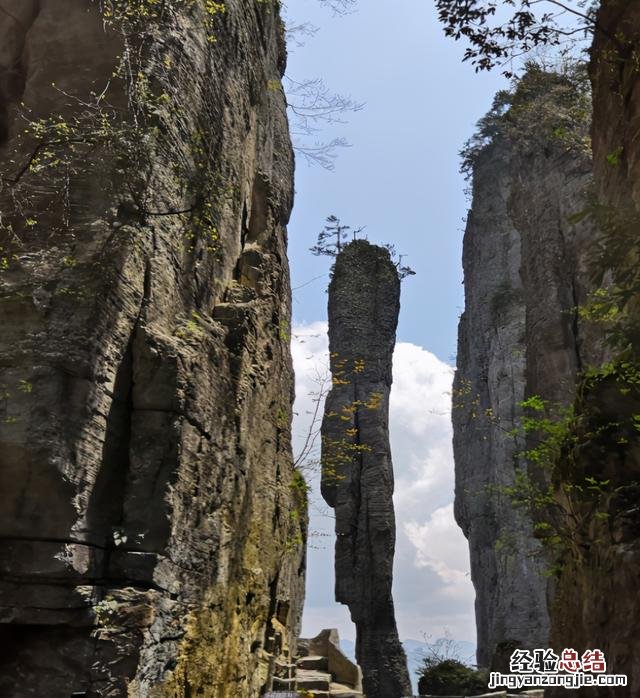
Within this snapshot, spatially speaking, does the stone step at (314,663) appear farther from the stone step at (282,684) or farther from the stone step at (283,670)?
the stone step at (282,684)

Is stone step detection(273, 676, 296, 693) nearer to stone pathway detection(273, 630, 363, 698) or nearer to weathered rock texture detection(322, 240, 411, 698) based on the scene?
stone pathway detection(273, 630, 363, 698)

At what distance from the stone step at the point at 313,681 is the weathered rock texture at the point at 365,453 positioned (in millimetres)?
7550

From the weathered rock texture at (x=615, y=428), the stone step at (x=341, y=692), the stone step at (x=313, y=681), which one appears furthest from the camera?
the stone step at (x=341, y=692)

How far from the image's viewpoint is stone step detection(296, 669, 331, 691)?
1389cm

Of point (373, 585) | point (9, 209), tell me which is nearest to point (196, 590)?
point (9, 209)

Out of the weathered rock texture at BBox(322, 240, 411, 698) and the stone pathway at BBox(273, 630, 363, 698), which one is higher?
the weathered rock texture at BBox(322, 240, 411, 698)

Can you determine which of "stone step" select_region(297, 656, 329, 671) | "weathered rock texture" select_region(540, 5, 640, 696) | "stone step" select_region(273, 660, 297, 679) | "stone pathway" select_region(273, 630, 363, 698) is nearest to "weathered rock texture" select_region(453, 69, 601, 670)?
"weathered rock texture" select_region(540, 5, 640, 696)

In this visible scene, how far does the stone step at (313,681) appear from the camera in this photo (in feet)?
45.6

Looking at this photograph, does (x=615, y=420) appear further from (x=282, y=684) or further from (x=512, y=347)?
(x=512, y=347)

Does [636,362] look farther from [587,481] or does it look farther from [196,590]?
[196,590]

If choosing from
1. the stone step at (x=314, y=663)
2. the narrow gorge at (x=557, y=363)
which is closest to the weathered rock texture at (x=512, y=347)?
the narrow gorge at (x=557, y=363)

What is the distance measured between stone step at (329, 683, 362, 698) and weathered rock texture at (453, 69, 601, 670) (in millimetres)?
4625

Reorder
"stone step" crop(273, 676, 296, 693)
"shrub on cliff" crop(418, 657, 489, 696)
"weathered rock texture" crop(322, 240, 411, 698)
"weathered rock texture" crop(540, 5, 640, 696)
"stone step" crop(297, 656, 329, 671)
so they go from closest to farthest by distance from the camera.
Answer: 1. "weathered rock texture" crop(540, 5, 640, 696)
2. "stone step" crop(273, 676, 296, 693)
3. "stone step" crop(297, 656, 329, 671)
4. "shrub on cliff" crop(418, 657, 489, 696)
5. "weathered rock texture" crop(322, 240, 411, 698)

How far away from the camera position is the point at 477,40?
8.88 m
